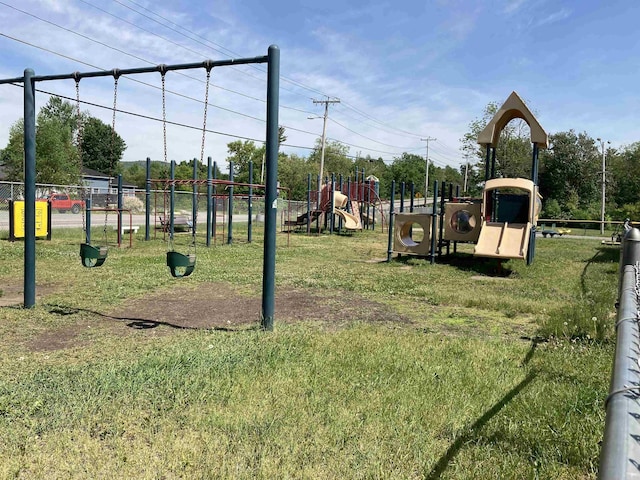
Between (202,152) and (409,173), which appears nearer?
(202,152)

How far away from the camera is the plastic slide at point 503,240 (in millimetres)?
11625

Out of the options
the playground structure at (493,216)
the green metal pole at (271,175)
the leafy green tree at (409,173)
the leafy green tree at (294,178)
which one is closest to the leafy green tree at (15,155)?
the leafy green tree at (294,178)

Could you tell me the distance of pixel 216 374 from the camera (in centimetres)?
409

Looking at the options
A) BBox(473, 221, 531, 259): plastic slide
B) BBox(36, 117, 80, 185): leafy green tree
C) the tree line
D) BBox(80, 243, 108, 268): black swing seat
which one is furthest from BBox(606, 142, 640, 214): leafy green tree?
BBox(80, 243, 108, 268): black swing seat

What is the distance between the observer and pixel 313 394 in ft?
12.3

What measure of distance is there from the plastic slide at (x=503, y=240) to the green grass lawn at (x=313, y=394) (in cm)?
394

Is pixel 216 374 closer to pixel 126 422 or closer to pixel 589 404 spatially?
pixel 126 422

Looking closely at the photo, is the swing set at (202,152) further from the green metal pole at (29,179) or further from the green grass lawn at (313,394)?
the green grass lawn at (313,394)

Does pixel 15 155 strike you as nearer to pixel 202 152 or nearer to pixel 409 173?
pixel 202 152

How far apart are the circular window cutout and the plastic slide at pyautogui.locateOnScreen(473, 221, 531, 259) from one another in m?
1.20

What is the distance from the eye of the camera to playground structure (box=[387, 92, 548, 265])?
40.0 feet

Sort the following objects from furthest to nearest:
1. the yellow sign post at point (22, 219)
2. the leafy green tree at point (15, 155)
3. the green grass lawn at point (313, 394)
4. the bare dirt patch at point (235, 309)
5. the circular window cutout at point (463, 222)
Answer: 1. the leafy green tree at point (15, 155)
2. the yellow sign post at point (22, 219)
3. the circular window cutout at point (463, 222)
4. the bare dirt patch at point (235, 309)
5. the green grass lawn at point (313, 394)

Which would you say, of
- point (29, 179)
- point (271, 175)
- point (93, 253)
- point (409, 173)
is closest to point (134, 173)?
point (409, 173)

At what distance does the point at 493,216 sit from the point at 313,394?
1113cm
